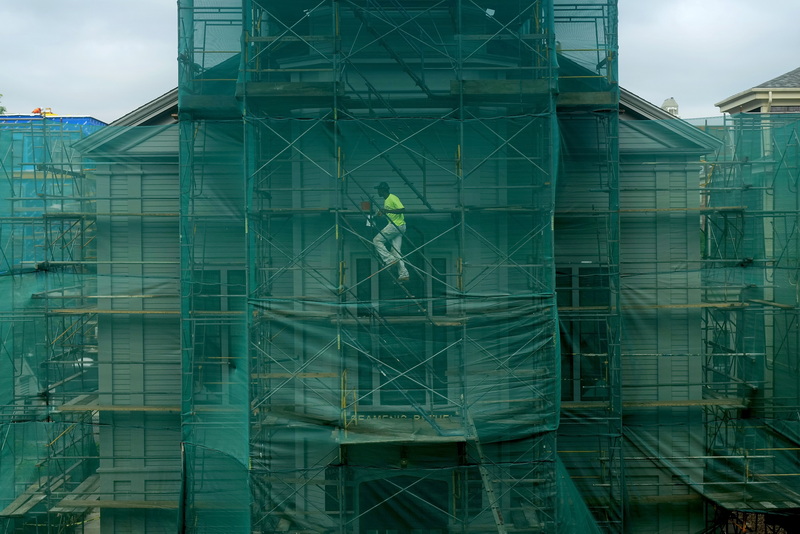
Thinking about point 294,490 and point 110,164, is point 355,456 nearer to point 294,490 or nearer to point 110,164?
point 294,490

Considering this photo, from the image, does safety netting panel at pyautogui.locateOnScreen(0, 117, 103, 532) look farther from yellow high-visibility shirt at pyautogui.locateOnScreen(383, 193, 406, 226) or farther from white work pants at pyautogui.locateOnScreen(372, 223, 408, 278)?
yellow high-visibility shirt at pyautogui.locateOnScreen(383, 193, 406, 226)

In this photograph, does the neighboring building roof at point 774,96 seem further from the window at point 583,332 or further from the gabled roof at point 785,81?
the window at point 583,332

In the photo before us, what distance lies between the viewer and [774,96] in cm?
2303

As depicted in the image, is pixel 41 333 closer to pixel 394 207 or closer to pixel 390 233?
pixel 390 233

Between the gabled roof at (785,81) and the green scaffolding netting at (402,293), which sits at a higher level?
the gabled roof at (785,81)

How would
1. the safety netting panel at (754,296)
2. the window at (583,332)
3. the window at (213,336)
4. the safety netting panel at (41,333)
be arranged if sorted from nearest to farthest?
the window at (213,336)
the window at (583,332)
the safety netting panel at (754,296)
the safety netting panel at (41,333)

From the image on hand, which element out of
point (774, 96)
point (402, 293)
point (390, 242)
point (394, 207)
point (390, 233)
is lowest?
point (402, 293)

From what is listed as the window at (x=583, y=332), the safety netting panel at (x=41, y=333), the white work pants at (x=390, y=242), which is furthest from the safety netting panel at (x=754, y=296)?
the safety netting panel at (x=41, y=333)

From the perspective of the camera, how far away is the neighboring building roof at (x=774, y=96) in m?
22.9

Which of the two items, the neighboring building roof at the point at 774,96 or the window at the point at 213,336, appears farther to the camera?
the neighboring building roof at the point at 774,96

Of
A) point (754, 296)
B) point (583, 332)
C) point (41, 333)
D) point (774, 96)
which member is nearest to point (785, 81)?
point (774, 96)

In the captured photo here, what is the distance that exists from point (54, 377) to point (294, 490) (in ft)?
17.7

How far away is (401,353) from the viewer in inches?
427

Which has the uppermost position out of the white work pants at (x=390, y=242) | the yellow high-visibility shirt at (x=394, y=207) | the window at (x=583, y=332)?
the yellow high-visibility shirt at (x=394, y=207)
